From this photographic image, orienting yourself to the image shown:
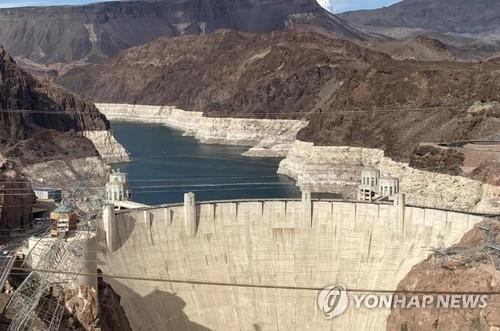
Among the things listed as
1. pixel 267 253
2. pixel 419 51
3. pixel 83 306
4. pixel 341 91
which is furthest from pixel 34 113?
pixel 419 51

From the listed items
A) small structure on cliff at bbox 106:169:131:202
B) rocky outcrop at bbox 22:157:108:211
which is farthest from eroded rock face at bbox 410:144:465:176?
rocky outcrop at bbox 22:157:108:211

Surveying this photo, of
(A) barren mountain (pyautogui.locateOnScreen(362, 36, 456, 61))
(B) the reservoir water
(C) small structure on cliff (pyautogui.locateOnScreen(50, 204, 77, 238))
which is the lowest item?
(B) the reservoir water

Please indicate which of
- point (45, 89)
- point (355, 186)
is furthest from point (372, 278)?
point (45, 89)

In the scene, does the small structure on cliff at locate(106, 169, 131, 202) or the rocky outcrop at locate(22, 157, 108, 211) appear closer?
the small structure on cliff at locate(106, 169, 131, 202)

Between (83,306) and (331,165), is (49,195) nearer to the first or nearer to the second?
(83,306)

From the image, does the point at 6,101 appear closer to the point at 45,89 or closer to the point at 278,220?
the point at 45,89
